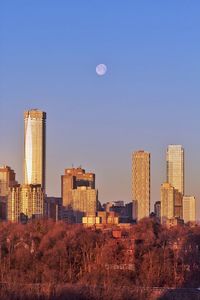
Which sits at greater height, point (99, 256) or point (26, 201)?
point (26, 201)

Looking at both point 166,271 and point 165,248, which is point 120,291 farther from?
point 165,248

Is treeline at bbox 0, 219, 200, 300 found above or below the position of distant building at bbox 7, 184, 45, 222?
below

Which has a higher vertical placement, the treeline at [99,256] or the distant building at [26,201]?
the distant building at [26,201]

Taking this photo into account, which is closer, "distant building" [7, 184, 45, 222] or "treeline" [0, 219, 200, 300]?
"treeline" [0, 219, 200, 300]

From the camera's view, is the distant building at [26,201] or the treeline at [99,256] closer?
the treeline at [99,256]
